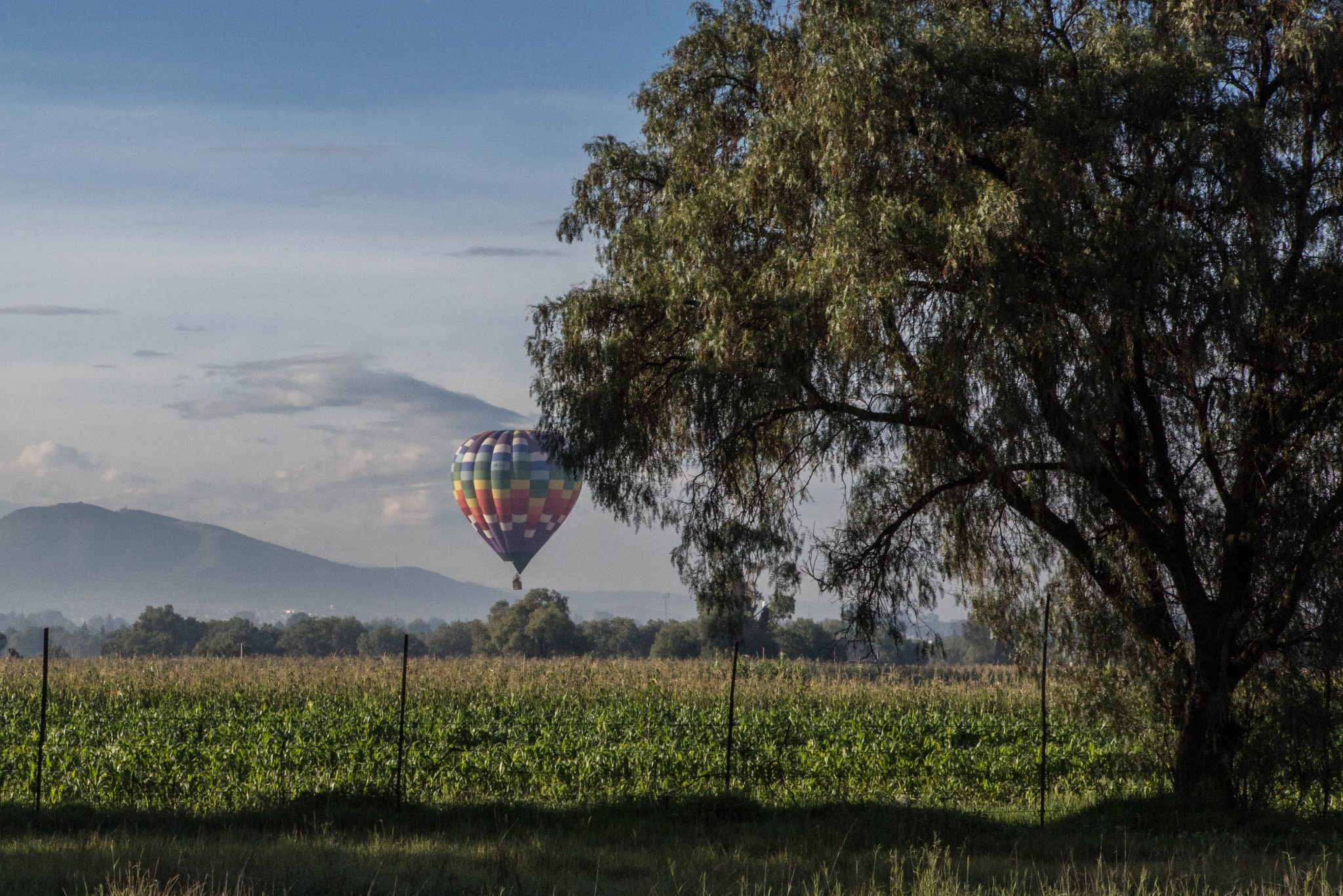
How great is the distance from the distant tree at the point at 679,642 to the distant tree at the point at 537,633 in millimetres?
6539

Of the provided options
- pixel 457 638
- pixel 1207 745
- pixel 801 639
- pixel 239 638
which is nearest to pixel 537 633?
pixel 801 639

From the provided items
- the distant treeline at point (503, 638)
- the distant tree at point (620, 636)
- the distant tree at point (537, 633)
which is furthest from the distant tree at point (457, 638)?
the distant tree at point (537, 633)

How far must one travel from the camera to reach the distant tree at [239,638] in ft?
334

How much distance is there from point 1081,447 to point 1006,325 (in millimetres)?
1520

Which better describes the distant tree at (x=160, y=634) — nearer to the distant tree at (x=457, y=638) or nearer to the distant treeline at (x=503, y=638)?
the distant treeline at (x=503, y=638)

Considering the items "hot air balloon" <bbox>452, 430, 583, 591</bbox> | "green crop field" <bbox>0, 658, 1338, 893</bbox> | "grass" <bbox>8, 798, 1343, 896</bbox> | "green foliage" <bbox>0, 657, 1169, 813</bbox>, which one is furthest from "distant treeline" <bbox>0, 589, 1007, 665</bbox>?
"grass" <bbox>8, 798, 1343, 896</bbox>

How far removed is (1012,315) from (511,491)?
49.4 meters

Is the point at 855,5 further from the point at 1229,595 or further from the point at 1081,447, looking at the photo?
the point at 1229,595

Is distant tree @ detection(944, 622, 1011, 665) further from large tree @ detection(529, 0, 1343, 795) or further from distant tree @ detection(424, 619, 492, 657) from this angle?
large tree @ detection(529, 0, 1343, 795)

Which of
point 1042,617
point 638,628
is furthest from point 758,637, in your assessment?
point 1042,617

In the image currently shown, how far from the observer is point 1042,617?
1644 cm

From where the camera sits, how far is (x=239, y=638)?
355 feet

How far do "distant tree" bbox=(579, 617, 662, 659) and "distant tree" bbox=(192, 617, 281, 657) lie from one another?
2859 centimetres

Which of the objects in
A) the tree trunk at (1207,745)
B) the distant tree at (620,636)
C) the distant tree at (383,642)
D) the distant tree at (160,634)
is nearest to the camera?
the tree trunk at (1207,745)
